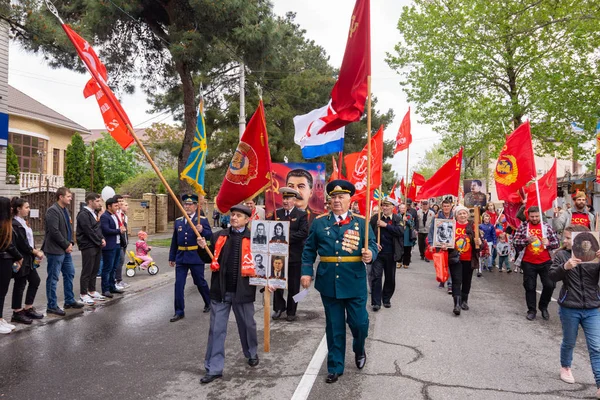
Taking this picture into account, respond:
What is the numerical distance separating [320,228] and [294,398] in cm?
166

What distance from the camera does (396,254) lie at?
8.12m

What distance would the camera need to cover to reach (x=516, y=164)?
8.25 meters

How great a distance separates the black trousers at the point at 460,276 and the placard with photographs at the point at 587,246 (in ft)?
10.9

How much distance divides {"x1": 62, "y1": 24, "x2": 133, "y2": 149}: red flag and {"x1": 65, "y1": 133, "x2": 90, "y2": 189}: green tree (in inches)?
1075

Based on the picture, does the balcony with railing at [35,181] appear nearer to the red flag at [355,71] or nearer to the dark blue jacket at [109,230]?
the dark blue jacket at [109,230]

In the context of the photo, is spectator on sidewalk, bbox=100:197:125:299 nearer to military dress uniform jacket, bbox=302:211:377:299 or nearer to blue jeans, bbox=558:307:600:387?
military dress uniform jacket, bbox=302:211:377:299

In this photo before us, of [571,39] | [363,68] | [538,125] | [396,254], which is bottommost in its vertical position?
[396,254]

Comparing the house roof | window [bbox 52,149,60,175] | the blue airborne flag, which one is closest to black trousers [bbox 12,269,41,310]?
the blue airborne flag

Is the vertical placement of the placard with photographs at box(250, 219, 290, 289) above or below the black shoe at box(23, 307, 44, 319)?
above

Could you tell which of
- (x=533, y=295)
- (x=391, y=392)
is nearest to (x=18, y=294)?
(x=391, y=392)

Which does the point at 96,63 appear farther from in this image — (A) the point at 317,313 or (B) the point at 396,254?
(B) the point at 396,254

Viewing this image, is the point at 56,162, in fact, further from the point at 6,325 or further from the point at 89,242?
the point at 6,325

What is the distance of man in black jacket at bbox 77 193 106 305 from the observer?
8.04m

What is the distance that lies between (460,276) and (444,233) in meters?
0.76
